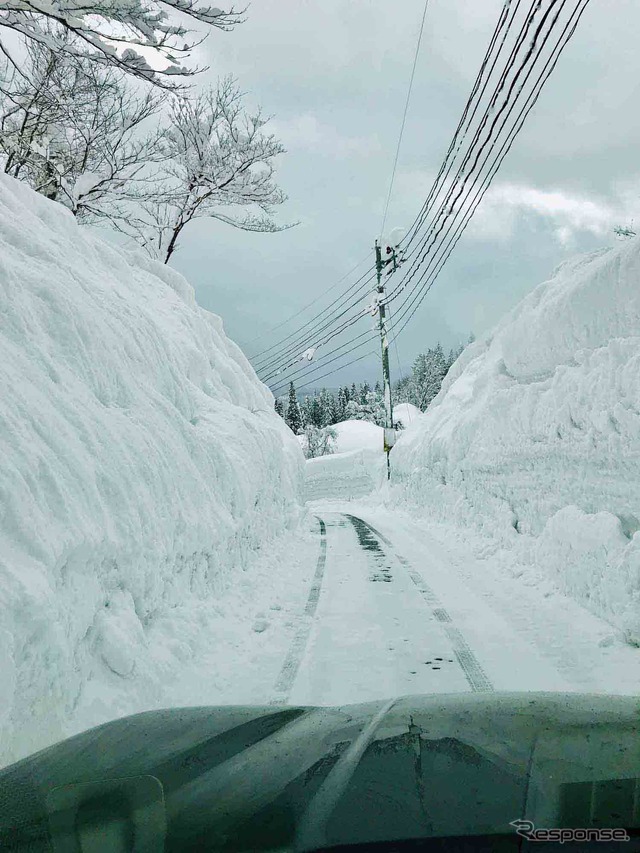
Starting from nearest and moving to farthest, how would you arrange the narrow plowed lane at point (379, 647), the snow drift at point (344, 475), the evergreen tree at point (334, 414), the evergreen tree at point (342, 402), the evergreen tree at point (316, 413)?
the narrow plowed lane at point (379, 647)
the snow drift at point (344, 475)
the evergreen tree at point (316, 413)
the evergreen tree at point (334, 414)
the evergreen tree at point (342, 402)

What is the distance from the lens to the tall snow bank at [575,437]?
6.34 metres

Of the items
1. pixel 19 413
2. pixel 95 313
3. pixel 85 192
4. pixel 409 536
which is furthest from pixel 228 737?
pixel 85 192

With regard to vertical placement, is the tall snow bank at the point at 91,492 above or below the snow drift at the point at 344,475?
above

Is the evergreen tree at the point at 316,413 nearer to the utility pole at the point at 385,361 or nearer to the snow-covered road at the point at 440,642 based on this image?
the utility pole at the point at 385,361

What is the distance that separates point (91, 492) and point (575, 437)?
651cm

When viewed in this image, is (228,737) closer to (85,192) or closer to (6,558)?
(6,558)

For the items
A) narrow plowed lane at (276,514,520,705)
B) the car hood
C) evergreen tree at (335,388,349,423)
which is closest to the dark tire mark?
narrow plowed lane at (276,514,520,705)

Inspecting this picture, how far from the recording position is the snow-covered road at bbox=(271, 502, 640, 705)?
4562mm

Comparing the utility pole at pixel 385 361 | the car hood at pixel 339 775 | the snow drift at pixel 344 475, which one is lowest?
the snow drift at pixel 344 475

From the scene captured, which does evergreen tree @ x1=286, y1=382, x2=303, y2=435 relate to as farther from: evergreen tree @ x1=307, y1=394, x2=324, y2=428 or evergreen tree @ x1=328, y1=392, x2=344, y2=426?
evergreen tree @ x1=328, y1=392, x2=344, y2=426

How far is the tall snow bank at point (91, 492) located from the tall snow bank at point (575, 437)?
484cm

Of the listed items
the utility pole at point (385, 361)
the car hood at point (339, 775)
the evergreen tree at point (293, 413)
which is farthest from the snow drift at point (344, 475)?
the evergreen tree at point (293, 413)

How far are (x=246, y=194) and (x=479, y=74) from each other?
10182mm

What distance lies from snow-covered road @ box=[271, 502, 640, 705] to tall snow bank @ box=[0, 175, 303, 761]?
1.40 metres
